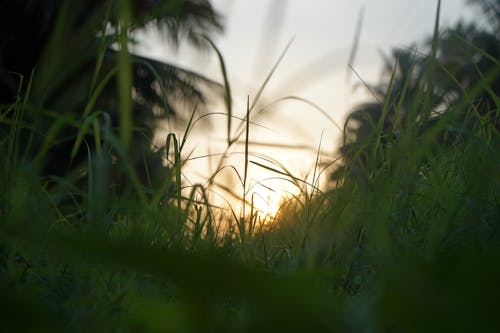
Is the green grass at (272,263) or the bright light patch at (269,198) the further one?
the bright light patch at (269,198)

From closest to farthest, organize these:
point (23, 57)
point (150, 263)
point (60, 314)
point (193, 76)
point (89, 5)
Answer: point (150, 263)
point (60, 314)
point (23, 57)
point (89, 5)
point (193, 76)

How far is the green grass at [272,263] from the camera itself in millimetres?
222

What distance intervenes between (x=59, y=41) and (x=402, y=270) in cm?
56

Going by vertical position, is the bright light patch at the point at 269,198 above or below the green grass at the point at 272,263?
above

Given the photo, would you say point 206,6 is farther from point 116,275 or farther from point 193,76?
point 116,275

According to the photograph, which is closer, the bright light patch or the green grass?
the green grass

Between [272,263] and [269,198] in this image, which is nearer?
[272,263]

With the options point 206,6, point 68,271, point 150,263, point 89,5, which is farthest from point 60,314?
point 206,6

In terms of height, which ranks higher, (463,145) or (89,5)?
(89,5)

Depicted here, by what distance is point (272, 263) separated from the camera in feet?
2.56

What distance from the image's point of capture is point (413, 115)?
710 millimetres

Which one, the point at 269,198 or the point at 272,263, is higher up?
the point at 269,198

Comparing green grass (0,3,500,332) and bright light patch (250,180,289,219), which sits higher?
bright light patch (250,180,289,219)

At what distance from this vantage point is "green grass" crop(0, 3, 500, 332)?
222 millimetres
